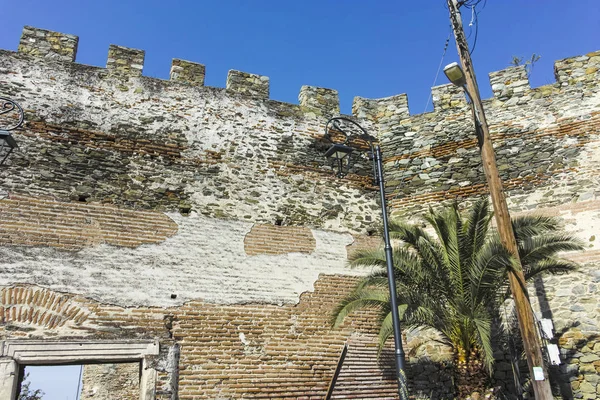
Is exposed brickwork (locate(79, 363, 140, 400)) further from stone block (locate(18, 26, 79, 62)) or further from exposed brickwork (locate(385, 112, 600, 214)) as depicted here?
exposed brickwork (locate(385, 112, 600, 214))

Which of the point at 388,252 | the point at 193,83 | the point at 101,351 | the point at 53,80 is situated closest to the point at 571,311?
the point at 388,252

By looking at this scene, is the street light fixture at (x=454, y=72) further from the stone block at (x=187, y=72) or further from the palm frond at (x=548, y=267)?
the stone block at (x=187, y=72)

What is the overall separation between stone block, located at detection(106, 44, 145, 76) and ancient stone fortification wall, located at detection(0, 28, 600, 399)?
3 centimetres

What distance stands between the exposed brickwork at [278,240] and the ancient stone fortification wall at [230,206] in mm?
32

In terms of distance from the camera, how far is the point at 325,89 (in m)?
10.1

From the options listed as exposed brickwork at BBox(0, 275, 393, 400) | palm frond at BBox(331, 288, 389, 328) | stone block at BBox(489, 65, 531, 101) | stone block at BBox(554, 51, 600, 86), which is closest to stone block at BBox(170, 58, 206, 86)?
exposed brickwork at BBox(0, 275, 393, 400)

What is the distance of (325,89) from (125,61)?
13.0ft

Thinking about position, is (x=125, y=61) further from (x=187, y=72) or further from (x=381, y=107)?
(x=381, y=107)

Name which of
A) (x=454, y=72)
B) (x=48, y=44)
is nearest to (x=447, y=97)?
(x=454, y=72)

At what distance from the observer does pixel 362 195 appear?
30.6 feet

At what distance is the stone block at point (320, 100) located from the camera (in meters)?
9.84

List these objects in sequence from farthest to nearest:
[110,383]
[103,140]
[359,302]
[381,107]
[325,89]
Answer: [110,383]
[381,107]
[325,89]
[103,140]
[359,302]

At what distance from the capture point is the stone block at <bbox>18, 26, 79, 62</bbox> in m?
8.15

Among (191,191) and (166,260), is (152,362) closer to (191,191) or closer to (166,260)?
(166,260)
